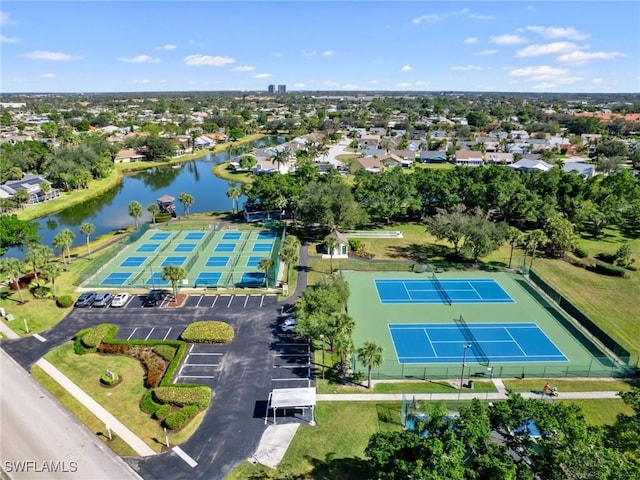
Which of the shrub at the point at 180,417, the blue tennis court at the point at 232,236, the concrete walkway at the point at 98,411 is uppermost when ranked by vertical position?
A: the blue tennis court at the point at 232,236

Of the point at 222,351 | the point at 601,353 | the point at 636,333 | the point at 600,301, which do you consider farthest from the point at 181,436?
the point at 600,301

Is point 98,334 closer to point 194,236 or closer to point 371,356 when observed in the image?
point 371,356

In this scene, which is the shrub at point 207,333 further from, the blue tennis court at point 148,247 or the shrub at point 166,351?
the blue tennis court at point 148,247

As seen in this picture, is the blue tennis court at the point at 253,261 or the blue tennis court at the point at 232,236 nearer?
the blue tennis court at the point at 253,261

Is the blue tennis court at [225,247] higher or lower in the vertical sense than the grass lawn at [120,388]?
higher

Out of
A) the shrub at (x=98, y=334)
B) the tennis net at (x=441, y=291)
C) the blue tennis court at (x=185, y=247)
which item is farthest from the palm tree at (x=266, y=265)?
the tennis net at (x=441, y=291)

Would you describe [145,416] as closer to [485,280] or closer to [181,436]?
[181,436]

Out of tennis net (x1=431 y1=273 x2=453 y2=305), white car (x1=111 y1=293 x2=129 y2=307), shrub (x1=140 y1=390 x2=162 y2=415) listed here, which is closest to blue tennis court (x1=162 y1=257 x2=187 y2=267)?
white car (x1=111 y1=293 x2=129 y2=307)

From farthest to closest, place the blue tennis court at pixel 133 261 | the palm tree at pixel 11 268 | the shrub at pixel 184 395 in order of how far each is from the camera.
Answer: the blue tennis court at pixel 133 261, the palm tree at pixel 11 268, the shrub at pixel 184 395
